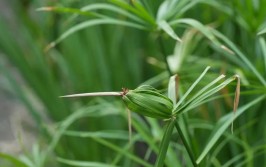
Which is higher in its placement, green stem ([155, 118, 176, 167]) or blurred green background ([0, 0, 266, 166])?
blurred green background ([0, 0, 266, 166])

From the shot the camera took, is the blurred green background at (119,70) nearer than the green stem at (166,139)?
No

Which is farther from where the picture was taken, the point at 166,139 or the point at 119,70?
the point at 119,70

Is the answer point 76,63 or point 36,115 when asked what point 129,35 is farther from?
point 36,115

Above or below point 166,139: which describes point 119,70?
above

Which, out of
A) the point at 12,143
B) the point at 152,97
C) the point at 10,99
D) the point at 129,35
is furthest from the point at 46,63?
the point at 152,97

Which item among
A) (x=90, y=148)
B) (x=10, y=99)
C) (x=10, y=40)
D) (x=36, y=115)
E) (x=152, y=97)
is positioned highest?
(x=10, y=99)

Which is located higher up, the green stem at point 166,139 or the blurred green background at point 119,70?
the blurred green background at point 119,70

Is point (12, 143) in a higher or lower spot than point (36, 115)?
higher

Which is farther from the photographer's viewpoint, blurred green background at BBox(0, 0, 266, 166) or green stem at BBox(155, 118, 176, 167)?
blurred green background at BBox(0, 0, 266, 166)
